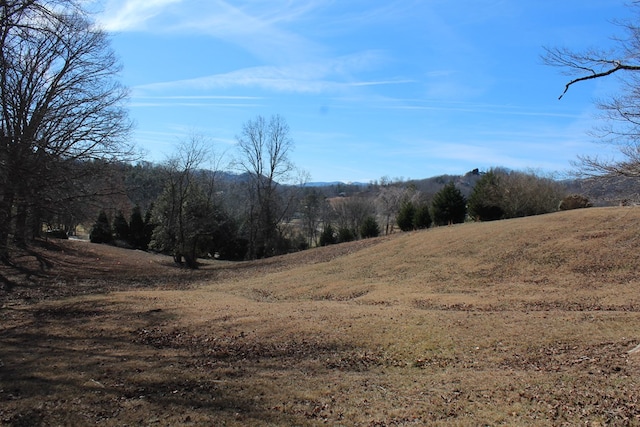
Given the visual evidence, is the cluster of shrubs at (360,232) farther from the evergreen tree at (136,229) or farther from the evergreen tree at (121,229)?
the evergreen tree at (121,229)

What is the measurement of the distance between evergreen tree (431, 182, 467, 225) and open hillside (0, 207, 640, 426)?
1259cm

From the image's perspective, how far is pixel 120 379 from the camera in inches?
265

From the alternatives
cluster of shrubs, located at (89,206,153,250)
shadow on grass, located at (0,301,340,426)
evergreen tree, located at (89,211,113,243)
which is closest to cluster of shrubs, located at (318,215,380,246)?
cluster of shrubs, located at (89,206,153,250)

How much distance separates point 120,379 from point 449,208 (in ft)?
95.3

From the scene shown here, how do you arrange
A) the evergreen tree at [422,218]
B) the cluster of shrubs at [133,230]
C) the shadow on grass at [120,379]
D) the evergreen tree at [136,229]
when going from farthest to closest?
the evergreen tree at [136,229] → the cluster of shrubs at [133,230] → the evergreen tree at [422,218] → the shadow on grass at [120,379]

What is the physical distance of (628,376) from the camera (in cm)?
612

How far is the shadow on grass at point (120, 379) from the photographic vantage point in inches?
210

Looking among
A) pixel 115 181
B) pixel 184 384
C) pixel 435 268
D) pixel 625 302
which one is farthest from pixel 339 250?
pixel 184 384

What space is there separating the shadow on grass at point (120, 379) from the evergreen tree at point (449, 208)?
25675 mm

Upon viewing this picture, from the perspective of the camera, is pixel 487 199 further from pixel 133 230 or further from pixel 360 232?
pixel 133 230

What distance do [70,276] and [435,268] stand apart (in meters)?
17.1

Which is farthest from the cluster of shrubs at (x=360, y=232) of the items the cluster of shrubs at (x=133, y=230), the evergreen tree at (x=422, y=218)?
the cluster of shrubs at (x=133, y=230)

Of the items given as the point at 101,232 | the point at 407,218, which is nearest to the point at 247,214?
the point at 101,232

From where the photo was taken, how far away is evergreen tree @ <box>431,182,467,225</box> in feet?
107
